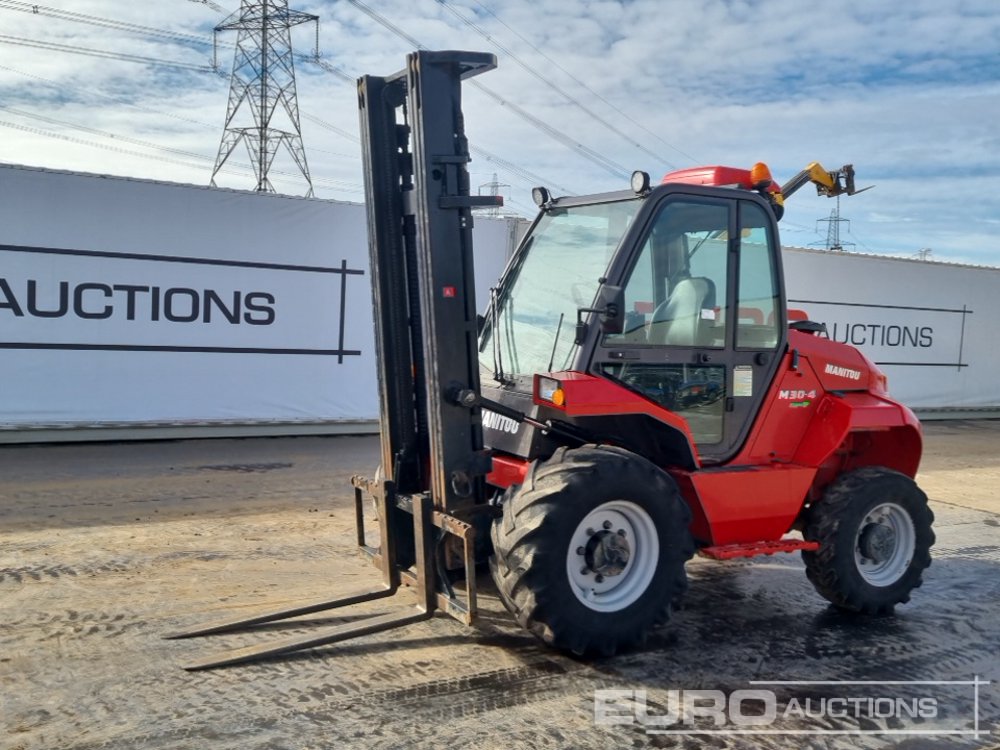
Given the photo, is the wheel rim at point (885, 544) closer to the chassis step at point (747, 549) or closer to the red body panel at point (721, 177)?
the chassis step at point (747, 549)

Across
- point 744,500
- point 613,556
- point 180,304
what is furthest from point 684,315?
point 180,304

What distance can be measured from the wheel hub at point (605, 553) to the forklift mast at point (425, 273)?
0.67 meters

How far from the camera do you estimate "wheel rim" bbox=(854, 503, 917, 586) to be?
→ 532 cm

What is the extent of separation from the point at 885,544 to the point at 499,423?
2.49 metres

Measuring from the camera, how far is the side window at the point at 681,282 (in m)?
4.75

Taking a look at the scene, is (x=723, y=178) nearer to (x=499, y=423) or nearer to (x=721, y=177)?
(x=721, y=177)

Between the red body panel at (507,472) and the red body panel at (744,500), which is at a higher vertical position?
the red body panel at (507,472)

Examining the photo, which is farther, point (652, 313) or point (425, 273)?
point (652, 313)

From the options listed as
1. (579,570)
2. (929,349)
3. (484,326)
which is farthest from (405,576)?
(929,349)

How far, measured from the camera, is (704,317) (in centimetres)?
498

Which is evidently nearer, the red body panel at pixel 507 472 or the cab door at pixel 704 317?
the red body panel at pixel 507 472

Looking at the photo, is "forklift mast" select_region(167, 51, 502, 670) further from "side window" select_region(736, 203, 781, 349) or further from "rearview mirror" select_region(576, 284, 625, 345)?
"side window" select_region(736, 203, 781, 349)

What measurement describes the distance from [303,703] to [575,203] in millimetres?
3092

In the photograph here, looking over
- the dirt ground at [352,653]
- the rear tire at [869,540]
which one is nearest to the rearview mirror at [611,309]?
the dirt ground at [352,653]
